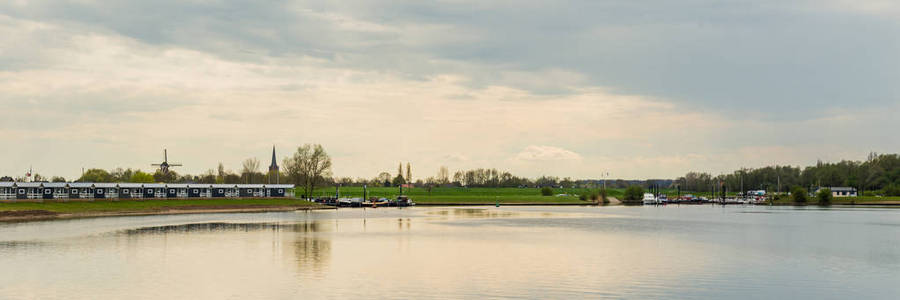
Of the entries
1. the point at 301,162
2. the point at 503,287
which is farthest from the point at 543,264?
the point at 301,162

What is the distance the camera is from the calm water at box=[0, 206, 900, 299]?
32.7 metres

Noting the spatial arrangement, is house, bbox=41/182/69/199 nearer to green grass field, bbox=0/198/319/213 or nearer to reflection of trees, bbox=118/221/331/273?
green grass field, bbox=0/198/319/213

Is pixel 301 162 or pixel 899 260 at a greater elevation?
pixel 301 162

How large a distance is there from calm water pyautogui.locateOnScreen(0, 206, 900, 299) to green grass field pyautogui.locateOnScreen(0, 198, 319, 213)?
1377 inches

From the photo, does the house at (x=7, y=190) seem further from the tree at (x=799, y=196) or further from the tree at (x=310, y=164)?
the tree at (x=799, y=196)

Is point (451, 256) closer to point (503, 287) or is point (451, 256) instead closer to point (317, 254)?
point (317, 254)

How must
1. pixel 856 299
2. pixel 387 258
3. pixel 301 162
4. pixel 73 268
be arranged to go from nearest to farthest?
pixel 856 299 < pixel 73 268 < pixel 387 258 < pixel 301 162

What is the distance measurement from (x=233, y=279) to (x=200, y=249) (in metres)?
16.1

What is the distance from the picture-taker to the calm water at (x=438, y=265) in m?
32.7

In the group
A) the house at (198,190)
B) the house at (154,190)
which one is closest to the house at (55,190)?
the house at (154,190)

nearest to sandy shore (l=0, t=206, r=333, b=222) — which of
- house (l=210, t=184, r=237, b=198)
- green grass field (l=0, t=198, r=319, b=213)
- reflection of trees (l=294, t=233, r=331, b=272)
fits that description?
green grass field (l=0, t=198, r=319, b=213)

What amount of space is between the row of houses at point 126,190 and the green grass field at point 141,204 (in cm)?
604

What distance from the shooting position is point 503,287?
110 ft

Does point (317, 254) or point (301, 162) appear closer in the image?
point (317, 254)
